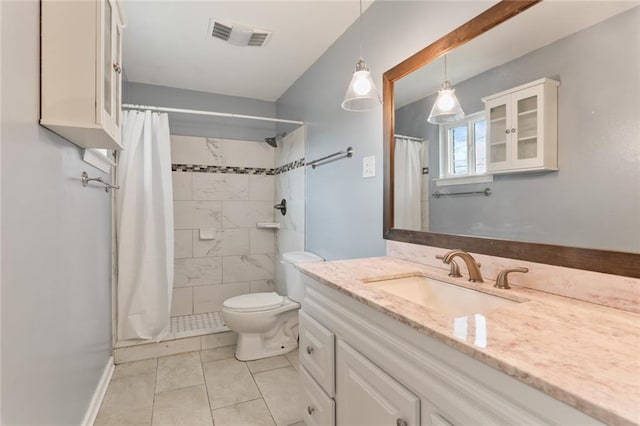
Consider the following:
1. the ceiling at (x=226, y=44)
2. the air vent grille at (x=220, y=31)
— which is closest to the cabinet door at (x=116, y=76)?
the ceiling at (x=226, y=44)

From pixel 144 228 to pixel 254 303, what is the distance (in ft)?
3.57

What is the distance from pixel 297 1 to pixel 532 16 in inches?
50.5

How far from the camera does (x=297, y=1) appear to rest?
6.04 ft

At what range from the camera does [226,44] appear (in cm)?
232

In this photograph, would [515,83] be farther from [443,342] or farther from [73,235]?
[73,235]

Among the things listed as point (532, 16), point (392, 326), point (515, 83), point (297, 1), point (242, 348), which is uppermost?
point (297, 1)

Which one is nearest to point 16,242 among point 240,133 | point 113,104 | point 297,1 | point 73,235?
point 73,235

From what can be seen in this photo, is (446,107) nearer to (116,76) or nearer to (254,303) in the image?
(116,76)

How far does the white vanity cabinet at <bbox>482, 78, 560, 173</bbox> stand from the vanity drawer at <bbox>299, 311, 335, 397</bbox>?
35.3 inches

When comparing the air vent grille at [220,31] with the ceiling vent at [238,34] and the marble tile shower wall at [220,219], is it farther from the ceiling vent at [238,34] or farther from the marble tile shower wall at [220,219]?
the marble tile shower wall at [220,219]

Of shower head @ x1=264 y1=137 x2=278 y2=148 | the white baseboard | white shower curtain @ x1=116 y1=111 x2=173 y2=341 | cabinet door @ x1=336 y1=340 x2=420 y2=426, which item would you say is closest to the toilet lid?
white shower curtain @ x1=116 y1=111 x2=173 y2=341

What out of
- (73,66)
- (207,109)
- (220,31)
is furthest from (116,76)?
(207,109)

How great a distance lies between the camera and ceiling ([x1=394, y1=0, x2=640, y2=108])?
92 centimetres

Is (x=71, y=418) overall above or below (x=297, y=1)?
→ below
